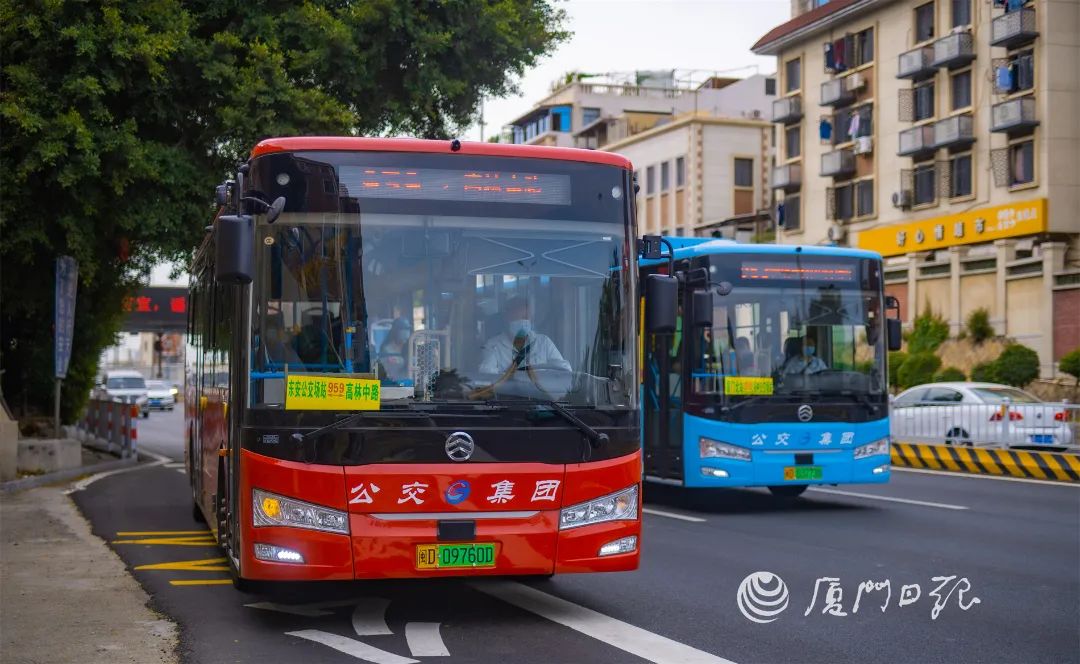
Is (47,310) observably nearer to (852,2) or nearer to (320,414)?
(320,414)

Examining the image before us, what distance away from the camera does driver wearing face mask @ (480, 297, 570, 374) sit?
8633 millimetres

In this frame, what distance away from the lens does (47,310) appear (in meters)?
24.5

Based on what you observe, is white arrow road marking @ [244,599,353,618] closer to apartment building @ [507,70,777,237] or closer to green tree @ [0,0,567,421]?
green tree @ [0,0,567,421]

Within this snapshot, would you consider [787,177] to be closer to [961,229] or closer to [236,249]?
[961,229]

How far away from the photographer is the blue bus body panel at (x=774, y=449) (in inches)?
640

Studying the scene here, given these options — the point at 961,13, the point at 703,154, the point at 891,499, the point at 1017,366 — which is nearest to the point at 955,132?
the point at 961,13

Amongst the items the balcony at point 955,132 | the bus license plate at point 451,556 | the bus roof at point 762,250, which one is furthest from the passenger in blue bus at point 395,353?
the balcony at point 955,132

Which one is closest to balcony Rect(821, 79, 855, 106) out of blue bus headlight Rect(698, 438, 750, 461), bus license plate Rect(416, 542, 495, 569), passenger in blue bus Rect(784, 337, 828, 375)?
passenger in blue bus Rect(784, 337, 828, 375)

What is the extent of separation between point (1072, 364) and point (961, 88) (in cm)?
1345

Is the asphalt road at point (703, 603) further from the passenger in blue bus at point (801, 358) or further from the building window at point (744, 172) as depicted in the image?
the building window at point (744, 172)

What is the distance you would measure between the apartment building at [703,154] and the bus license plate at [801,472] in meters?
54.5

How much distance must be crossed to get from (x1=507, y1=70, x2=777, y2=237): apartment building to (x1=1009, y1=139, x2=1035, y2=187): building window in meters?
22.6

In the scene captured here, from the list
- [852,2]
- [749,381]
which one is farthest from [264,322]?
[852,2]

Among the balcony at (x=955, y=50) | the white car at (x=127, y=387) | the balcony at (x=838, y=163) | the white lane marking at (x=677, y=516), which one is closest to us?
the white lane marking at (x=677, y=516)
